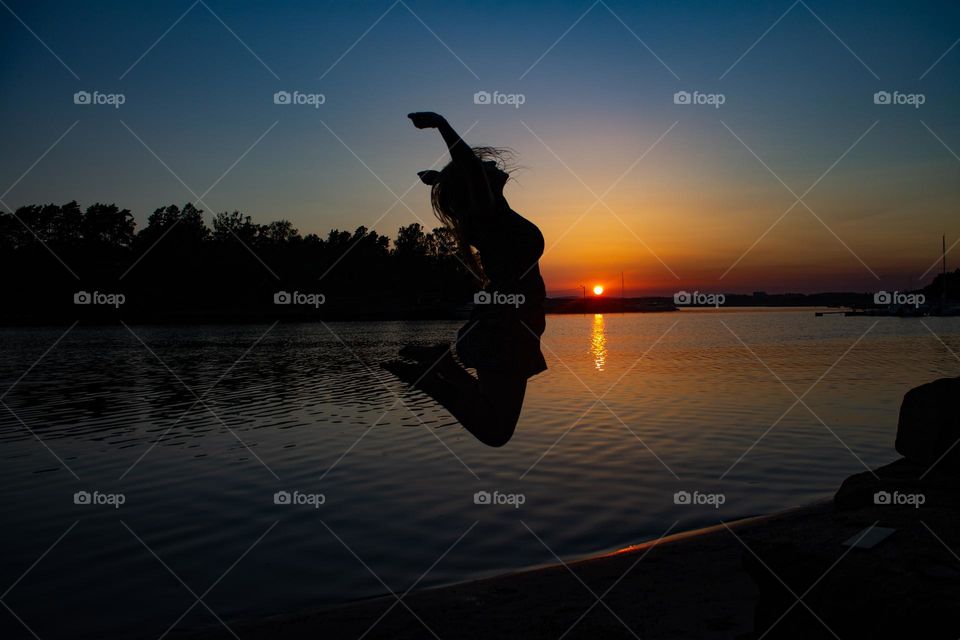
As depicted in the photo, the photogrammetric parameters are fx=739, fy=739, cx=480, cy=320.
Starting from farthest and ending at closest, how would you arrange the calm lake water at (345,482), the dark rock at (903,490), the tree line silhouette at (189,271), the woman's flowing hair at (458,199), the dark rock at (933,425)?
the tree line silhouette at (189,271) < the dark rock at (933,425) < the calm lake water at (345,482) < the dark rock at (903,490) < the woman's flowing hair at (458,199)

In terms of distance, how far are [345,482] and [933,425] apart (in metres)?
8.07

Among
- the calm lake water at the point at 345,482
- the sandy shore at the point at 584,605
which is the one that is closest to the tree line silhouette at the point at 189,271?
the calm lake water at the point at 345,482

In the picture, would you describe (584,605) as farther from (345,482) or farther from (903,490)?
(345,482)

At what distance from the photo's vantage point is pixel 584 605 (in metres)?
6.13

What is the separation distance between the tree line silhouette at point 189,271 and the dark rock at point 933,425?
95538mm

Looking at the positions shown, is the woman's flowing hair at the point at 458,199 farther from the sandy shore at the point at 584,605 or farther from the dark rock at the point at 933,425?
the dark rock at the point at 933,425

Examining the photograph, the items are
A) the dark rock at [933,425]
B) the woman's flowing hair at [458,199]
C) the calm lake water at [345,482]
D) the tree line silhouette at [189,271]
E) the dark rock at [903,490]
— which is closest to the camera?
the woman's flowing hair at [458,199]

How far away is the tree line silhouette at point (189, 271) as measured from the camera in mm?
119500

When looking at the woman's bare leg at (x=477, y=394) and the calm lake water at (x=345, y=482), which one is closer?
the woman's bare leg at (x=477, y=394)

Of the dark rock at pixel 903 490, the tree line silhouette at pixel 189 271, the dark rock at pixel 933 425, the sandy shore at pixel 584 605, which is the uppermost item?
the tree line silhouette at pixel 189 271

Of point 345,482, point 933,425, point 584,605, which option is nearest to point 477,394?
point 584,605

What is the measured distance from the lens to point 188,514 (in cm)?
984

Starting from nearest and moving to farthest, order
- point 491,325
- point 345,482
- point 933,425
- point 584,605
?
1. point 491,325
2. point 584,605
3. point 933,425
4. point 345,482

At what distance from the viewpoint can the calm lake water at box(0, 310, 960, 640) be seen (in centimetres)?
738
